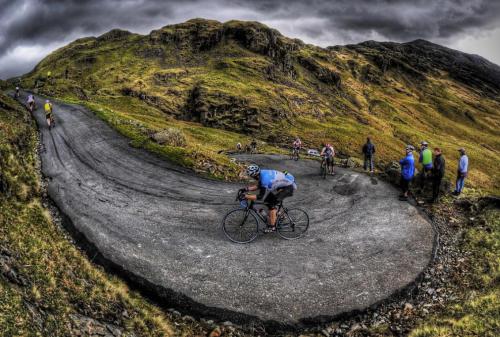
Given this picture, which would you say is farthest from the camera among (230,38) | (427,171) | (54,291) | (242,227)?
(230,38)

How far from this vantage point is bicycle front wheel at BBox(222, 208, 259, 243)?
14273 mm

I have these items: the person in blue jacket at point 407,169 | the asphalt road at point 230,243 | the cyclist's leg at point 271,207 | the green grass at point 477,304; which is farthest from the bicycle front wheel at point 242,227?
the person in blue jacket at point 407,169

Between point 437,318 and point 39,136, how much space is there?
31.3m

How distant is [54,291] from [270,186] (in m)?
8.08

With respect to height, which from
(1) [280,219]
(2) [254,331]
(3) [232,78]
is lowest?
(2) [254,331]

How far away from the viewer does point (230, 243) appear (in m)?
14.0

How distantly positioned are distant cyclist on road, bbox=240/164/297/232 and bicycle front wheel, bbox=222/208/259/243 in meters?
0.91

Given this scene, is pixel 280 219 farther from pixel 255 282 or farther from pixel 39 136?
pixel 39 136

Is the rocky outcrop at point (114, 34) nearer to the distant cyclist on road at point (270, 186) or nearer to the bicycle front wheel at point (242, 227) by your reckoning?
the bicycle front wheel at point (242, 227)

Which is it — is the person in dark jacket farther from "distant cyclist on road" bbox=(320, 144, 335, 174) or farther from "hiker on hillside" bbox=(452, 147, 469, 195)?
"distant cyclist on road" bbox=(320, 144, 335, 174)

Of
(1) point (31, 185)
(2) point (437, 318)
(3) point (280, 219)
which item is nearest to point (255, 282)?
(3) point (280, 219)

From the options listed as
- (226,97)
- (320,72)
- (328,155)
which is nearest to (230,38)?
(320,72)

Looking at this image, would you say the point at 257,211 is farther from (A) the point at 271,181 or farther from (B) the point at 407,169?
(B) the point at 407,169

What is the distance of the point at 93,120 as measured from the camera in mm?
37719
